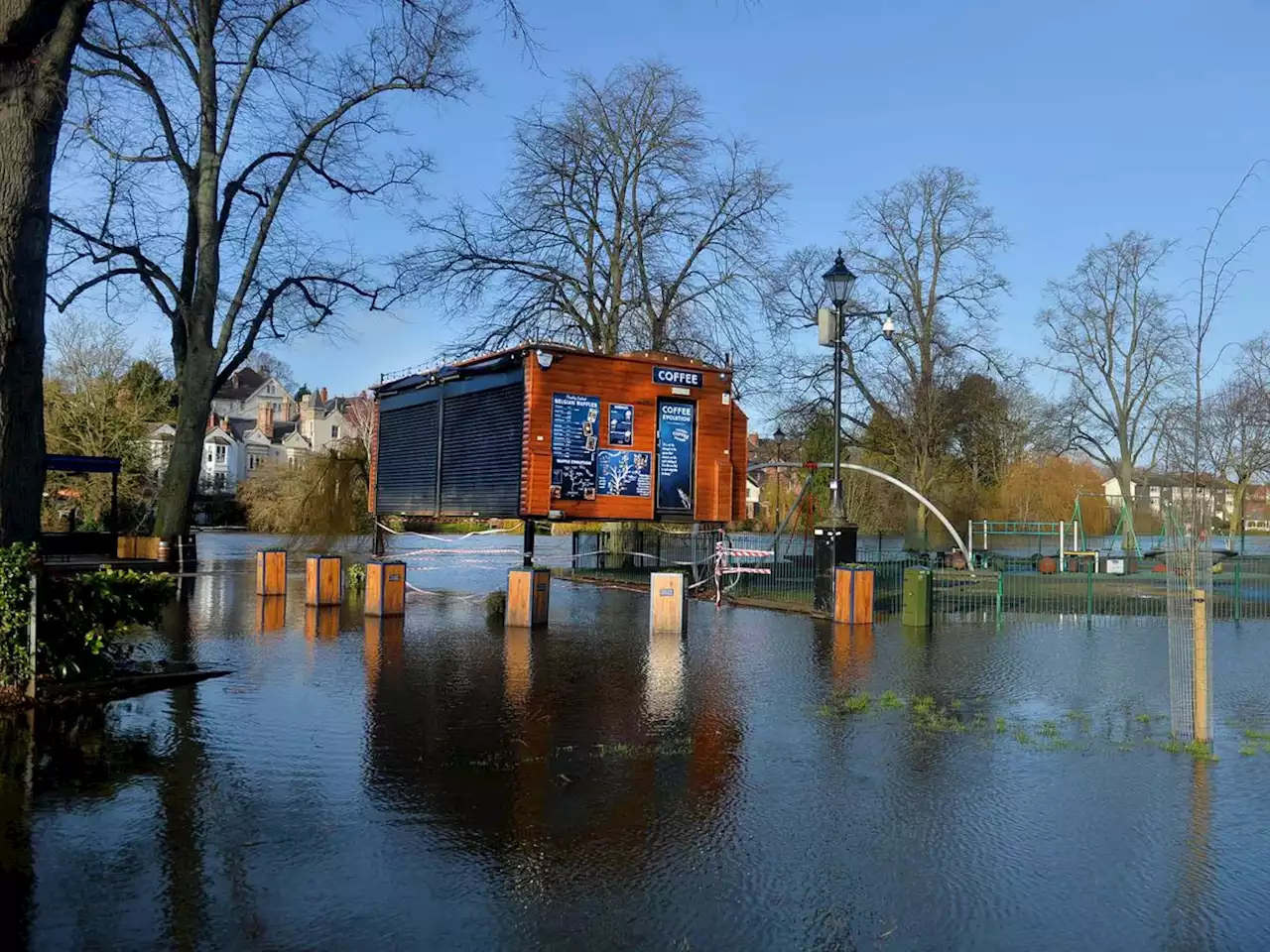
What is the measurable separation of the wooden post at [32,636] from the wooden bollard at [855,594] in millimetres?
11874

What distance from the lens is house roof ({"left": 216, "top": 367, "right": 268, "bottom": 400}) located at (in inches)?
4439

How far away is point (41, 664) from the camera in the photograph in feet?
30.5

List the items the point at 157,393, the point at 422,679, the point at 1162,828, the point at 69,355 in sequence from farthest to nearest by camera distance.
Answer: the point at 157,393 → the point at 69,355 → the point at 422,679 → the point at 1162,828

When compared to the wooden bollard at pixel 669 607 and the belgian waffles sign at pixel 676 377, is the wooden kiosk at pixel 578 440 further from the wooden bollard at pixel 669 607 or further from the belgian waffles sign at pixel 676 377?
the wooden bollard at pixel 669 607

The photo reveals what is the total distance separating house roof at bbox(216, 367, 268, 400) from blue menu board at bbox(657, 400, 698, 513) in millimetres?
102055

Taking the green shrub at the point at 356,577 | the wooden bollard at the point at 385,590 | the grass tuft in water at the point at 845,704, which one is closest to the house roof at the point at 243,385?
the green shrub at the point at 356,577

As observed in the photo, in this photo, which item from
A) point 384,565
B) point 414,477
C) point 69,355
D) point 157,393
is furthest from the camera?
point 157,393

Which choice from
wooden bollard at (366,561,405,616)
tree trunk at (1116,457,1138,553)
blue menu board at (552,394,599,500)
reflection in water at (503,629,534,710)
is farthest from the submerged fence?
wooden bollard at (366,561,405,616)

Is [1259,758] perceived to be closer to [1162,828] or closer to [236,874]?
[1162,828]

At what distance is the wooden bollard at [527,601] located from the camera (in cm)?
1611

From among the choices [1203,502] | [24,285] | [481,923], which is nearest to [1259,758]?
[1203,502]

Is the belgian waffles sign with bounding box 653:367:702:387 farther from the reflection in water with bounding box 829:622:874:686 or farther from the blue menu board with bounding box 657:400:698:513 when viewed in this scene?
the reflection in water with bounding box 829:622:874:686

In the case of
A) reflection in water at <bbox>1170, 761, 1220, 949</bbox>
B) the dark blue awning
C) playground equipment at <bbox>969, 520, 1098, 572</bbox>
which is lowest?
reflection in water at <bbox>1170, 761, 1220, 949</bbox>

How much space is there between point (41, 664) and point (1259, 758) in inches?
404
